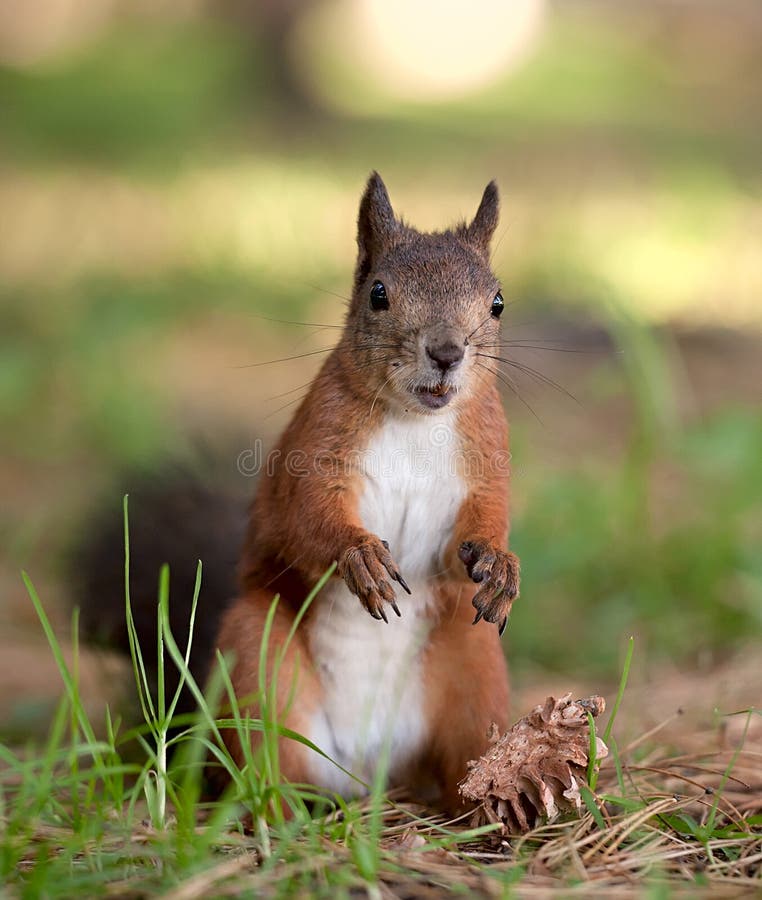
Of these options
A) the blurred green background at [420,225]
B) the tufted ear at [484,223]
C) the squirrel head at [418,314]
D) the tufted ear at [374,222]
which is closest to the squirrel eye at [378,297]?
the squirrel head at [418,314]

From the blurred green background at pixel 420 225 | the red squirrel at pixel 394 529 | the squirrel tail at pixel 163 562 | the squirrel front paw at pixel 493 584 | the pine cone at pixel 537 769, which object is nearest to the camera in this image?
the pine cone at pixel 537 769

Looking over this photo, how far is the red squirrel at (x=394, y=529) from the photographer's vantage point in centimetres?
185

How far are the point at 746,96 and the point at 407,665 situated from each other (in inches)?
458

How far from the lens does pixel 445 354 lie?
1753mm

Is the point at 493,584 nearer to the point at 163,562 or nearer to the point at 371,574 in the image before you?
the point at 371,574

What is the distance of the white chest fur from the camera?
1875 millimetres

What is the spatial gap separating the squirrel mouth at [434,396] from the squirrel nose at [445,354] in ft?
0.13

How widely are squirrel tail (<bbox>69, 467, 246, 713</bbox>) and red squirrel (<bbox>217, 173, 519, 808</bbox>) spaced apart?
37cm

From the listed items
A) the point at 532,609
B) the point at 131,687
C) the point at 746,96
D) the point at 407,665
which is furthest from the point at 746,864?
the point at 746,96

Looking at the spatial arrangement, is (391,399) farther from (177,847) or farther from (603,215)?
(603,215)

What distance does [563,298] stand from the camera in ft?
18.1

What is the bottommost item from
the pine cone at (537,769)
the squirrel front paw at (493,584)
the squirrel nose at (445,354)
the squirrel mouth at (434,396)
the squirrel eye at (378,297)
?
the pine cone at (537,769)

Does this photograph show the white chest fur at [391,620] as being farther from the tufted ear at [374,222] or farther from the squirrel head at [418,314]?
the tufted ear at [374,222]

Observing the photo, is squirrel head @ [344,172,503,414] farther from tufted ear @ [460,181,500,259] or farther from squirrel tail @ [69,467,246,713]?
squirrel tail @ [69,467,246,713]
